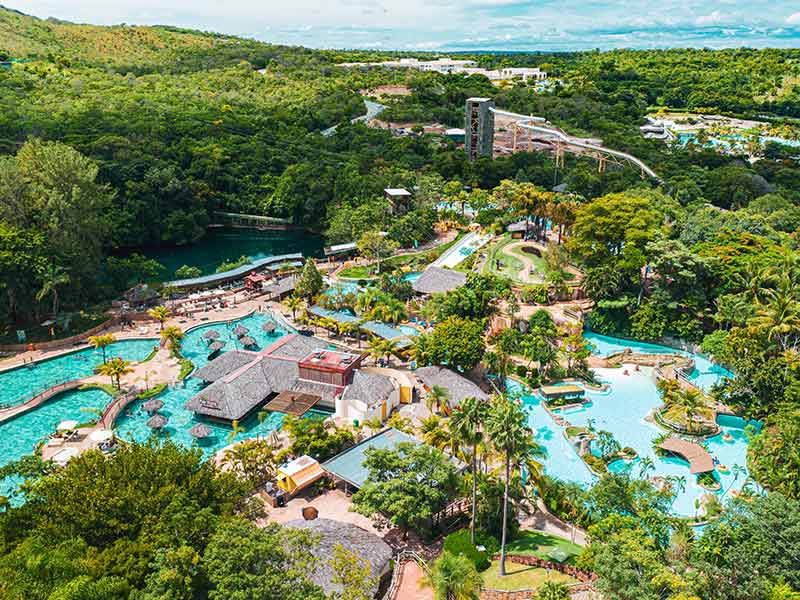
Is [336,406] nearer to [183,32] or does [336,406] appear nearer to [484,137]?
[484,137]

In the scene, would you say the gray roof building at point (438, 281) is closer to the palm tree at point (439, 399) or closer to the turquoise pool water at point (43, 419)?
the palm tree at point (439, 399)

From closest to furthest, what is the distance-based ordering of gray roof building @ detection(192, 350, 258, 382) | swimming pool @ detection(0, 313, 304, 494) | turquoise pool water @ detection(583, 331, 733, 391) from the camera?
swimming pool @ detection(0, 313, 304, 494)
gray roof building @ detection(192, 350, 258, 382)
turquoise pool water @ detection(583, 331, 733, 391)

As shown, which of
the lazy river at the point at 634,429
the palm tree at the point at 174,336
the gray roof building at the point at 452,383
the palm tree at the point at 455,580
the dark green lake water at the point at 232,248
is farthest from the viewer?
the dark green lake water at the point at 232,248

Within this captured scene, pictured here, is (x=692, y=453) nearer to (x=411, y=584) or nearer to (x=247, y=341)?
(x=411, y=584)

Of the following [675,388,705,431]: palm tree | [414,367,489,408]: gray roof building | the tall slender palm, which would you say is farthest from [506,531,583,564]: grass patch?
[675,388,705,431]: palm tree

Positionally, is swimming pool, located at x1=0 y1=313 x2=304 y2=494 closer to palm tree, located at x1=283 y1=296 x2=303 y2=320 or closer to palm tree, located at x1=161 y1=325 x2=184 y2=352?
palm tree, located at x1=161 y1=325 x2=184 y2=352

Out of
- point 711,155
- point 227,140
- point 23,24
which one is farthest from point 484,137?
point 23,24

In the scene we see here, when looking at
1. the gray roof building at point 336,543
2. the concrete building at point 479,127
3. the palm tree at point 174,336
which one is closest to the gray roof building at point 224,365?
the palm tree at point 174,336
